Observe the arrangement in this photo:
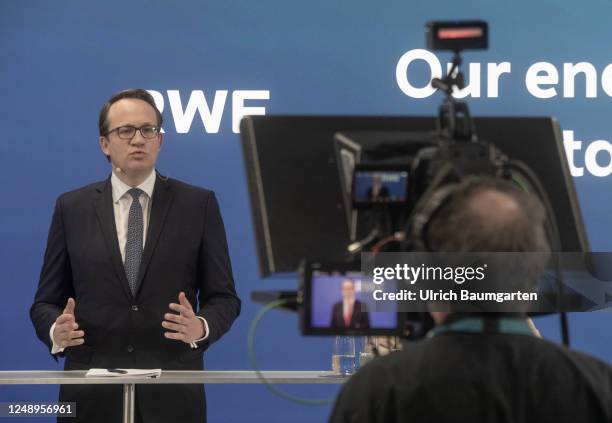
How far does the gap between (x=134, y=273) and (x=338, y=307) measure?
1.73 m

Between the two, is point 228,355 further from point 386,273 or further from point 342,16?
point 386,273

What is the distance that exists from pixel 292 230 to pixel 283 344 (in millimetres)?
3269

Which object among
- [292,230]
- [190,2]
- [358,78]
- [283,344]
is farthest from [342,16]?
[292,230]

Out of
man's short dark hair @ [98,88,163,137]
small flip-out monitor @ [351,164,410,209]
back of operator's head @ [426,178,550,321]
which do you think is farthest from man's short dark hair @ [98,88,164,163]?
back of operator's head @ [426,178,550,321]

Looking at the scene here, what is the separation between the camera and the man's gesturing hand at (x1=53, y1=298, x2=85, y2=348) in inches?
124

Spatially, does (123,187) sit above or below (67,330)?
above

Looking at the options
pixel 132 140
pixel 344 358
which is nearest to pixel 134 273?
pixel 132 140

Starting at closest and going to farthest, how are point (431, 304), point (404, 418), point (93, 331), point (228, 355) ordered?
point (404, 418), point (431, 304), point (93, 331), point (228, 355)

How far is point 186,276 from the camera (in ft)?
11.5

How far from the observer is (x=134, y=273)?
137 inches

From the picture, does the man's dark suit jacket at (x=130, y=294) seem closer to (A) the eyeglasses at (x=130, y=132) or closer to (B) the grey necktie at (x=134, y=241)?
(B) the grey necktie at (x=134, y=241)

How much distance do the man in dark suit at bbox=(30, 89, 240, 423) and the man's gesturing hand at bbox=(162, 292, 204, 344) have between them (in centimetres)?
2
